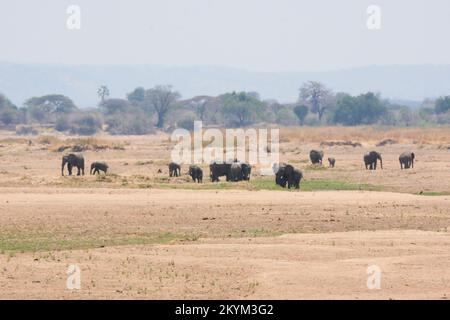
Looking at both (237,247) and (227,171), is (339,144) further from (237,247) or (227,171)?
(237,247)

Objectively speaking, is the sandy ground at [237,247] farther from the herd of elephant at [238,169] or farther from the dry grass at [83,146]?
the dry grass at [83,146]

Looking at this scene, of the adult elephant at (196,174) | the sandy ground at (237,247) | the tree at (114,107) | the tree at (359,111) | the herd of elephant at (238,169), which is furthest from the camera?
the tree at (114,107)

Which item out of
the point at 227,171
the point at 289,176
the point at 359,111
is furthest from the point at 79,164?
the point at 359,111

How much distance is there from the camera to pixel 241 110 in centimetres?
13700

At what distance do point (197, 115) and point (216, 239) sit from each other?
4960 inches

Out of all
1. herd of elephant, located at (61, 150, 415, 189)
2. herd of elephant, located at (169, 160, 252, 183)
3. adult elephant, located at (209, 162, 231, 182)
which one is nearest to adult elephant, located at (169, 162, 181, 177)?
herd of elephant, located at (61, 150, 415, 189)

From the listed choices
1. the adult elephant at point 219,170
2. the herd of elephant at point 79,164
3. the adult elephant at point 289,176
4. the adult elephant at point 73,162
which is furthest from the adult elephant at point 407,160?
the adult elephant at point 73,162

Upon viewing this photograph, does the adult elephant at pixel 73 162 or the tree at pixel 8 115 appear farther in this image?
the tree at pixel 8 115

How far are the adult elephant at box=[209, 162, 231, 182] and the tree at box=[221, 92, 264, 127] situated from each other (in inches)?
3760

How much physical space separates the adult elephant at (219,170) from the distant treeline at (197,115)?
78.2 metres

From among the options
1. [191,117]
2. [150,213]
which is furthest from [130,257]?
[191,117]

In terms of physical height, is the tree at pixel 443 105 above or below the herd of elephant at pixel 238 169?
above

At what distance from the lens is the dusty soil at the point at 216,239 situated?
1745cm

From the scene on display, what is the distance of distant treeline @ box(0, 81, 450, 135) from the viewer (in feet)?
412
